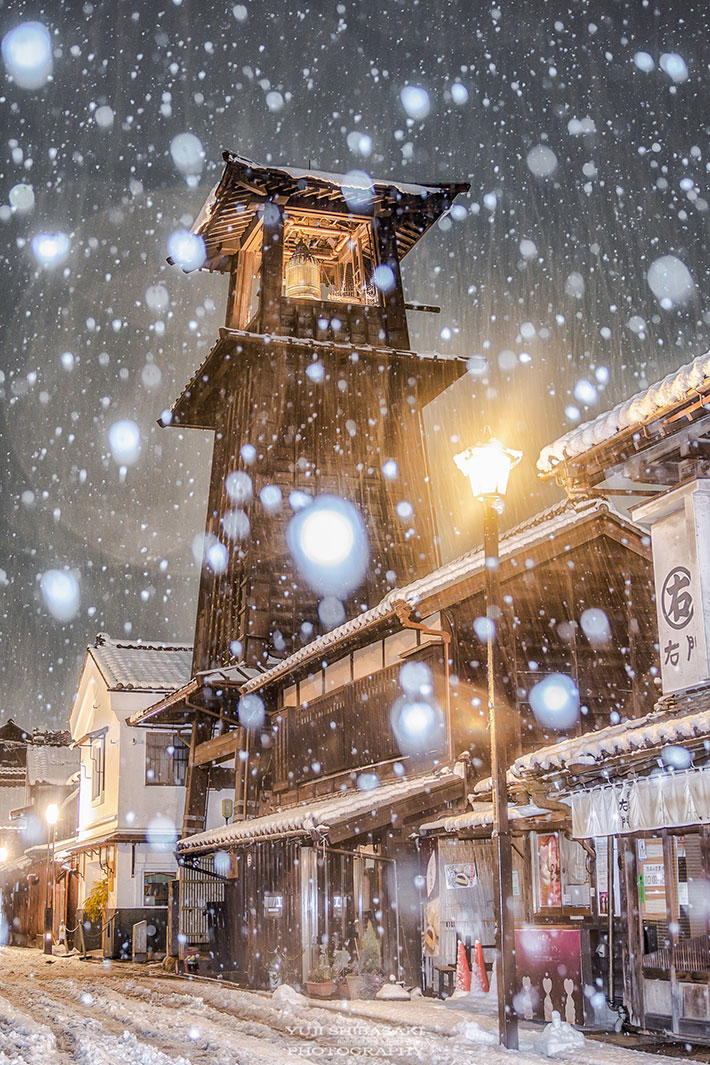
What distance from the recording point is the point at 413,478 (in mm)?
30859

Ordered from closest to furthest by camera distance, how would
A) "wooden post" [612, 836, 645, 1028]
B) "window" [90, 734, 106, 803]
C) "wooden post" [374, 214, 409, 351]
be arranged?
"wooden post" [612, 836, 645, 1028], "wooden post" [374, 214, 409, 351], "window" [90, 734, 106, 803]

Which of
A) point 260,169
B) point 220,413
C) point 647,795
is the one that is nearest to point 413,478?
point 220,413

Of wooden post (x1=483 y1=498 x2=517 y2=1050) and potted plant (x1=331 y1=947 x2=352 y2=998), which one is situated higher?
wooden post (x1=483 y1=498 x2=517 y2=1050)

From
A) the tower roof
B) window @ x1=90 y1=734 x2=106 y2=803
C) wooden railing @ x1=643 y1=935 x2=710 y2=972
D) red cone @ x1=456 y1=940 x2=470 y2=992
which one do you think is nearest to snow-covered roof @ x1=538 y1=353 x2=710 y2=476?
wooden railing @ x1=643 y1=935 x2=710 y2=972

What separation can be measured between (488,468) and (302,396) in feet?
60.9

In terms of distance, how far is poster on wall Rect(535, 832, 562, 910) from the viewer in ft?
48.9

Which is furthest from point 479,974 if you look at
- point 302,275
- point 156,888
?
point 302,275

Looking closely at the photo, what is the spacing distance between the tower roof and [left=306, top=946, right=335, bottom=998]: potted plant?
67.4 feet

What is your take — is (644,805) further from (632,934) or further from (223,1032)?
(223,1032)

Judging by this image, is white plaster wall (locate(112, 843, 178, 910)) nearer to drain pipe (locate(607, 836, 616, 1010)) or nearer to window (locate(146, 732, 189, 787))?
window (locate(146, 732, 189, 787))

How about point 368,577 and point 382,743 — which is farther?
point 368,577

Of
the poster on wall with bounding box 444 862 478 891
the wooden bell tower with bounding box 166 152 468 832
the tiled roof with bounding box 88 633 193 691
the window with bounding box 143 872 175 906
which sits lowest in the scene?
the window with bounding box 143 872 175 906

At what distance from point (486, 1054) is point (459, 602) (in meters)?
8.75

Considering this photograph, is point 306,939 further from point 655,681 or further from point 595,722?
point 655,681
